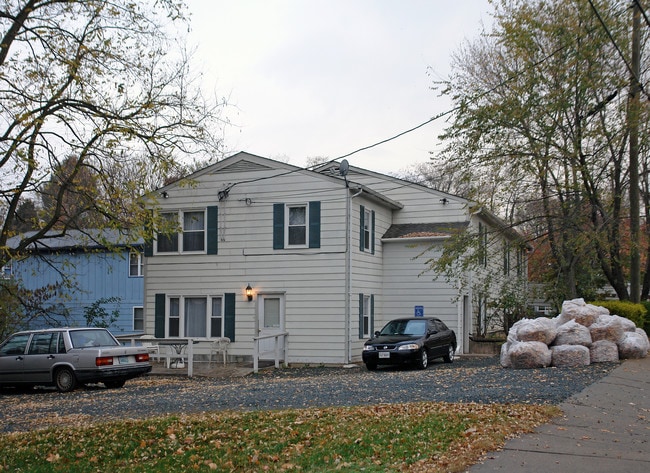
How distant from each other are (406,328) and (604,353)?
6076mm

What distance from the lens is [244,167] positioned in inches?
915

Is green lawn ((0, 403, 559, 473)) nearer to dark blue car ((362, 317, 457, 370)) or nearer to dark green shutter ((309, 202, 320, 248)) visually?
dark blue car ((362, 317, 457, 370))

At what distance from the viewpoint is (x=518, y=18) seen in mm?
19688

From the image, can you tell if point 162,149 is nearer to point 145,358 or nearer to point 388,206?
point 145,358

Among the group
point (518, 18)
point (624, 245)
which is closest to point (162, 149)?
point (518, 18)

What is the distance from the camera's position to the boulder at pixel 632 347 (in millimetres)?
16031

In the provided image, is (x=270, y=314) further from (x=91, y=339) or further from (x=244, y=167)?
(x=91, y=339)

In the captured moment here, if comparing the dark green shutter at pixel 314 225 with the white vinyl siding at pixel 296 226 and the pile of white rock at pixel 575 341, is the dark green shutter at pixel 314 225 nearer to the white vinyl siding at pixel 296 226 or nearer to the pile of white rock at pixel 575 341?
the white vinyl siding at pixel 296 226

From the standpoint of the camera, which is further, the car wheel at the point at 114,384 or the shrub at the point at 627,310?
the shrub at the point at 627,310

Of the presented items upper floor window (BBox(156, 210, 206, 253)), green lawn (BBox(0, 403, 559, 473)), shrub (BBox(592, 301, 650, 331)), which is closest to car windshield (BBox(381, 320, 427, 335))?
shrub (BBox(592, 301, 650, 331))

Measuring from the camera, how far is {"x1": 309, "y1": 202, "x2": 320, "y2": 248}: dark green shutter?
22.1 m

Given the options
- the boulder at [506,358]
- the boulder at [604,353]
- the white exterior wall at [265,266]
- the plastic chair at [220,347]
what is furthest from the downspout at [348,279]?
the boulder at [604,353]

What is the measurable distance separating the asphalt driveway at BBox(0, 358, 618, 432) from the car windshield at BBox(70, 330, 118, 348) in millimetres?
1161

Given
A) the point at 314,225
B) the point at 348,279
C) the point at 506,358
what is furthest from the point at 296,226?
the point at 506,358
